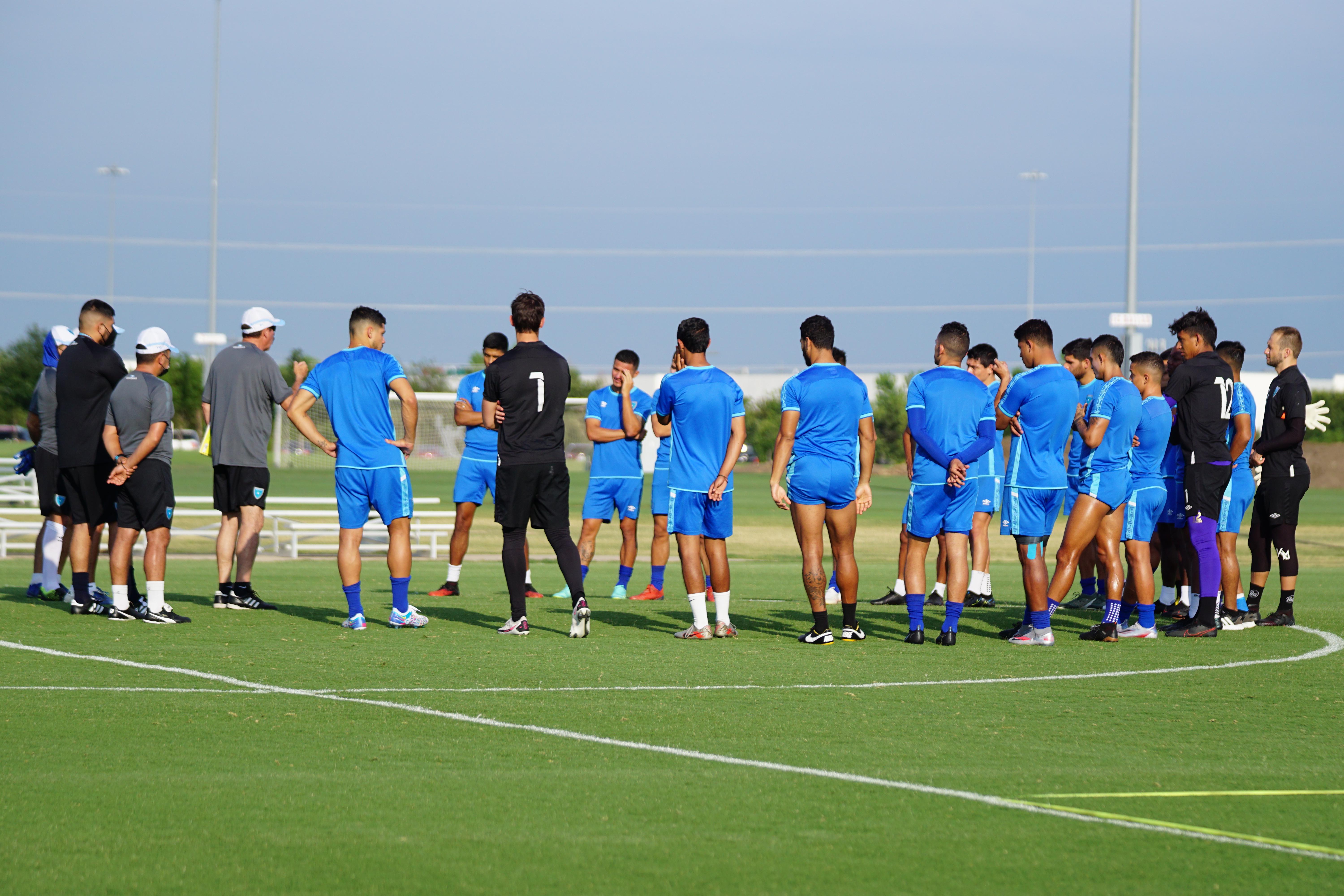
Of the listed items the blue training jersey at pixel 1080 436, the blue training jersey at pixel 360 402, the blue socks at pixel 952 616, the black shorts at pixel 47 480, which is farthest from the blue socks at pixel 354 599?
the blue training jersey at pixel 1080 436

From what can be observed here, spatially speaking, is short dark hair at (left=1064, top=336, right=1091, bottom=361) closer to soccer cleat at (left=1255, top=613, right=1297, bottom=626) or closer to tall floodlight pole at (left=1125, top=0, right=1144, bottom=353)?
soccer cleat at (left=1255, top=613, right=1297, bottom=626)

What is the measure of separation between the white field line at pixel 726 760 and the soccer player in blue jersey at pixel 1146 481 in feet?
17.5

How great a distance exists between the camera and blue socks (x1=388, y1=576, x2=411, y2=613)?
32.3 ft

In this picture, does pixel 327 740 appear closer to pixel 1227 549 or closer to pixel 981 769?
pixel 981 769

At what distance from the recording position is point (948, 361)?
31.2ft

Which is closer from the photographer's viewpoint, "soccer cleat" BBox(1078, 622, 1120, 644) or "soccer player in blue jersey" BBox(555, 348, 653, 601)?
"soccer cleat" BBox(1078, 622, 1120, 644)

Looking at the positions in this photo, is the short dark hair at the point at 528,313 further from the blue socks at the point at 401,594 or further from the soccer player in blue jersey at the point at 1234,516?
the soccer player in blue jersey at the point at 1234,516

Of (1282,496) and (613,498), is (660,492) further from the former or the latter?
(1282,496)

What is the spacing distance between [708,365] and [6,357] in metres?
75.0

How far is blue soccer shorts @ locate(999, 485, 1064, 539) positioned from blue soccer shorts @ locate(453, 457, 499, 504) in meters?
5.11

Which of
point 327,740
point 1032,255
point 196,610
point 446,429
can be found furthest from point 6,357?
point 327,740

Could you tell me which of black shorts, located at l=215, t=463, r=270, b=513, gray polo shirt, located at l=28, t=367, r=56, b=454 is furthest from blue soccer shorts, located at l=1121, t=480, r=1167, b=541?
gray polo shirt, located at l=28, t=367, r=56, b=454

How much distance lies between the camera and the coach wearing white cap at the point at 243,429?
10.7 meters

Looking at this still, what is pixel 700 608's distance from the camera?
9.54 metres
